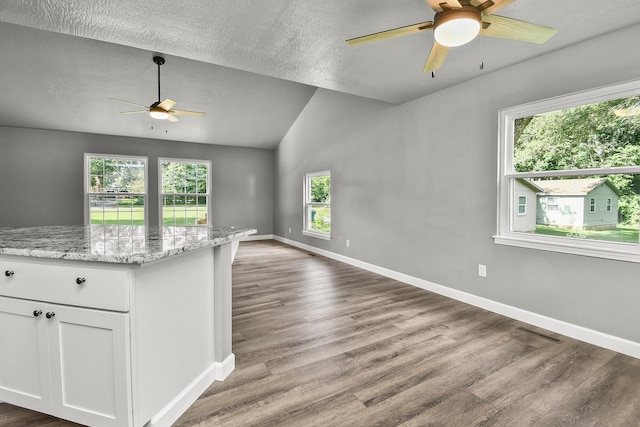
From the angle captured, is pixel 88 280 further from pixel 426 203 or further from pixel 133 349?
pixel 426 203

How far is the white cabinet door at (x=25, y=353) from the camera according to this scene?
1403 mm

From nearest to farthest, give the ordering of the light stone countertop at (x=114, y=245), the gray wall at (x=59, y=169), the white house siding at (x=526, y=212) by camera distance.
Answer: the light stone countertop at (x=114, y=245), the white house siding at (x=526, y=212), the gray wall at (x=59, y=169)

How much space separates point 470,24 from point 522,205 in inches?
80.2

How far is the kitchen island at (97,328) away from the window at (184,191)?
5.80 metres

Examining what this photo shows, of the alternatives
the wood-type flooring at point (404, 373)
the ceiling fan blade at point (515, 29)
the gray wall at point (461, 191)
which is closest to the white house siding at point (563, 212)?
the gray wall at point (461, 191)

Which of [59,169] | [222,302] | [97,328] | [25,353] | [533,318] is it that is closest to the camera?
[97,328]

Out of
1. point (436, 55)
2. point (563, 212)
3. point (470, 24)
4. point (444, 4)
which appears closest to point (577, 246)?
point (563, 212)

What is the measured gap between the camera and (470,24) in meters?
1.58

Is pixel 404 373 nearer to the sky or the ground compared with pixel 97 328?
nearer to the ground

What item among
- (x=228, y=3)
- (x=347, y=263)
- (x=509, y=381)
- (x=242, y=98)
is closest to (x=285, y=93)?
(x=242, y=98)

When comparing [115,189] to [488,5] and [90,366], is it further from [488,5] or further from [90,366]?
[488,5]

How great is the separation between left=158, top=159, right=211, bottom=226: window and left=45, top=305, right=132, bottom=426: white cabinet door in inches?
243

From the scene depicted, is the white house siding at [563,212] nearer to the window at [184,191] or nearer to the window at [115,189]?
the window at [184,191]

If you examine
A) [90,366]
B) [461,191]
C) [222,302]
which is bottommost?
[90,366]
